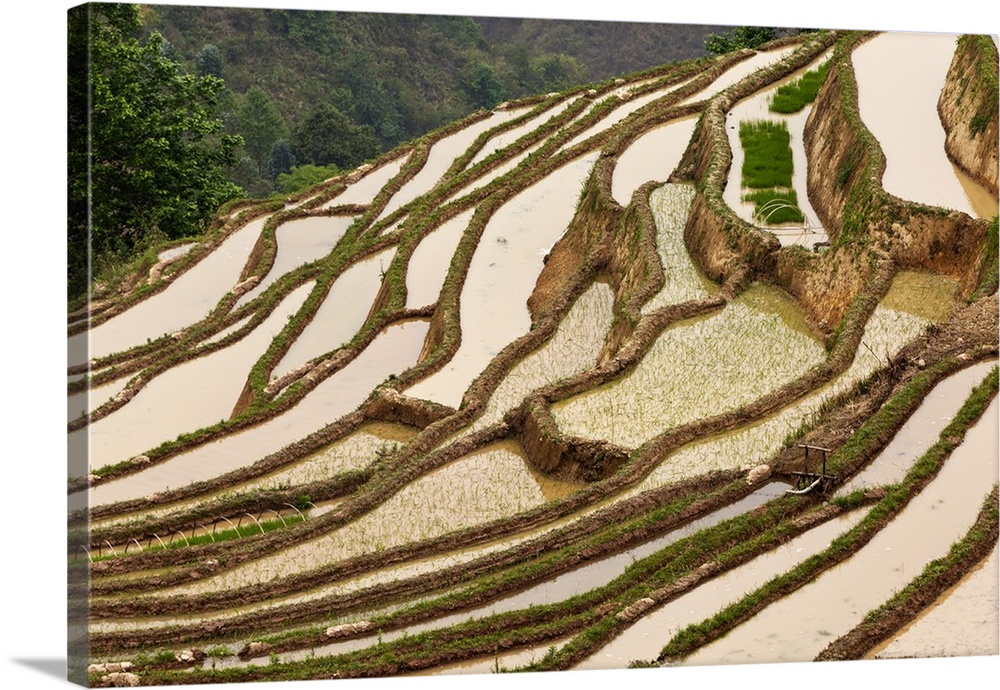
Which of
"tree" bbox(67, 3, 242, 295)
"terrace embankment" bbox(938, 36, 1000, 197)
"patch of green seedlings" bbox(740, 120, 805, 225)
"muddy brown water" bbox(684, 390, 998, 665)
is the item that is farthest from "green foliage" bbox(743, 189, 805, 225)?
"tree" bbox(67, 3, 242, 295)

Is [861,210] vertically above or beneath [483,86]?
beneath

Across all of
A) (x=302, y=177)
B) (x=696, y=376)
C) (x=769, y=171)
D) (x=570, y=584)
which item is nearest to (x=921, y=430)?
(x=696, y=376)

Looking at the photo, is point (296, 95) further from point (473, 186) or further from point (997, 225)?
point (997, 225)

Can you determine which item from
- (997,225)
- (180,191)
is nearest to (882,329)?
(997,225)

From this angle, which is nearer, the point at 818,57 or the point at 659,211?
the point at 659,211

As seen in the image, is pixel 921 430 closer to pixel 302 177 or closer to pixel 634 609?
pixel 634 609

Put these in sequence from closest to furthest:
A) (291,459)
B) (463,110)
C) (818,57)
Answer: (291,459) → (463,110) → (818,57)
